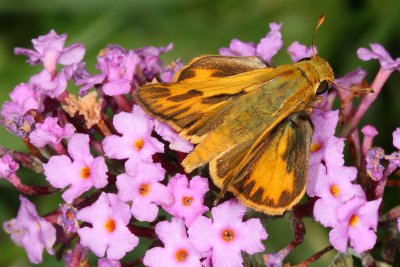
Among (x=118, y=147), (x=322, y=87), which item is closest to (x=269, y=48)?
(x=322, y=87)

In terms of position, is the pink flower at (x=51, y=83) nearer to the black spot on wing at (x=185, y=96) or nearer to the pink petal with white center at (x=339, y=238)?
the black spot on wing at (x=185, y=96)

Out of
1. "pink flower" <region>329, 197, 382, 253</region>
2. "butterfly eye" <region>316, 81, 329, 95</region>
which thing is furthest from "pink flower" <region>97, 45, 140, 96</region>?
"pink flower" <region>329, 197, 382, 253</region>

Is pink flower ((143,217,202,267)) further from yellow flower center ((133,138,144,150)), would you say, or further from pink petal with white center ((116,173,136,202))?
yellow flower center ((133,138,144,150))

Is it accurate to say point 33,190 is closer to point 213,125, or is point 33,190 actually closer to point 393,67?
point 213,125

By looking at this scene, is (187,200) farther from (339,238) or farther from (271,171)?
(339,238)

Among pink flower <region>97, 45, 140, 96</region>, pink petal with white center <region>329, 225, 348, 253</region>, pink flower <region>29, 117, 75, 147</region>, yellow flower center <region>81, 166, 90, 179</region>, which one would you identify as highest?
pink flower <region>97, 45, 140, 96</region>
